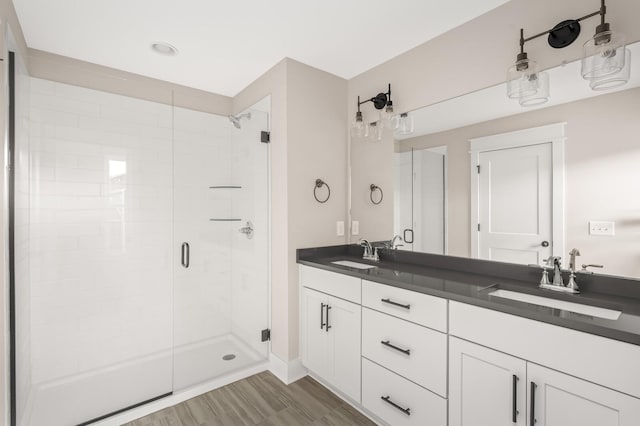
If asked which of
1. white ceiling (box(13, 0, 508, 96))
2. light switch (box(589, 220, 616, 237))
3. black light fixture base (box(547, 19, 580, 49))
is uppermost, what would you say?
white ceiling (box(13, 0, 508, 96))

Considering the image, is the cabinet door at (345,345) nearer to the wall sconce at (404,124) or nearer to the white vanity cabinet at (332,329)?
the white vanity cabinet at (332,329)

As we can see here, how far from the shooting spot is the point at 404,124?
2.28 meters

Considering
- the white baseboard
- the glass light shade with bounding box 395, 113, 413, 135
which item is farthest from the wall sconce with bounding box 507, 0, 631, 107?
the white baseboard

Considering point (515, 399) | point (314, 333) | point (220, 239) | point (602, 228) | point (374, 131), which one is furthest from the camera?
point (220, 239)

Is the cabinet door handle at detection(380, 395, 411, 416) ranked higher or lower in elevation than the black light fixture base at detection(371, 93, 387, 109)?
lower

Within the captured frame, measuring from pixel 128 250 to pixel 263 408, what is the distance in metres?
1.60

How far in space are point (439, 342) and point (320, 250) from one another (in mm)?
1243

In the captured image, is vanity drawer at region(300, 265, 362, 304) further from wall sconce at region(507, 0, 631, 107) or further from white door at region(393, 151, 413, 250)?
wall sconce at region(507, 0, 631, 107)

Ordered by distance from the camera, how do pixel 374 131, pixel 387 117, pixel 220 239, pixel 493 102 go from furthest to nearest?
pixel 220 239, pixel 374 131, pixel 387 117, pixel 493 102

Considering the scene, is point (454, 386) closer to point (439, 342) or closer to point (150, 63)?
point (439, 342)

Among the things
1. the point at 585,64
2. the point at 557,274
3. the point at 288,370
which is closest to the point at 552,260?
the point at 557,274

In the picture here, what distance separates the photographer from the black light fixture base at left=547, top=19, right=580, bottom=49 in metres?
1.47

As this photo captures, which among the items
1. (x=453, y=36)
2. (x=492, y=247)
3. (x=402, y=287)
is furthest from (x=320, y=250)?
(x=453, y=36)

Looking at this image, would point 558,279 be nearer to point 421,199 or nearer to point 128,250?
point 421,199
